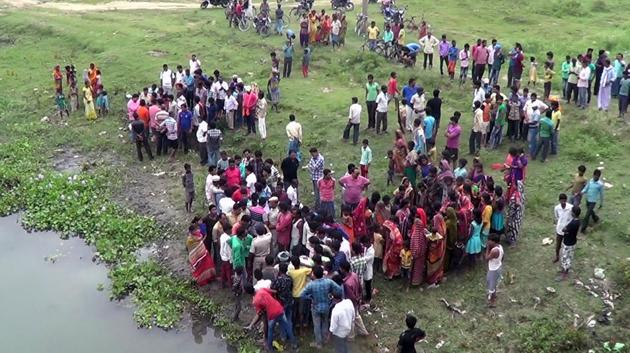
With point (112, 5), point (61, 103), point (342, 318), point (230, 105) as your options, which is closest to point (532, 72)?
point (230, 105)

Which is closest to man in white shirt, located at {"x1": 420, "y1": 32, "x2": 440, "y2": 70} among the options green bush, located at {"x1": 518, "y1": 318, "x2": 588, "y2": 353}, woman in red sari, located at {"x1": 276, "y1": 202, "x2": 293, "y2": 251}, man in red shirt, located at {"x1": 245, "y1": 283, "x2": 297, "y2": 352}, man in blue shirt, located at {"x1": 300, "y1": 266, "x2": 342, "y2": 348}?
woman in red sari, located at {"x1": 276, "y1": 202, "x2": 293, "y2": 251}

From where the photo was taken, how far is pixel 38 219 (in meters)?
14.3

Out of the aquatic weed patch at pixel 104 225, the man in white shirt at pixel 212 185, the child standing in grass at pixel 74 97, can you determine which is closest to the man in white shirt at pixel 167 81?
the child standing in grass at pixel 74 97

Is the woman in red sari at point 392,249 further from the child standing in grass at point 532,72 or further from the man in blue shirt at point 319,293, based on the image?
the child standing in grass at point 532,72

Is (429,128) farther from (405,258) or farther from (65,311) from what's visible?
(65,311)

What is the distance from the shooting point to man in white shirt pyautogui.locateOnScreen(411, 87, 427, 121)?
15688 millimetres

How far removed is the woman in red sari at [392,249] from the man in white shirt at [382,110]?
19.0 ft

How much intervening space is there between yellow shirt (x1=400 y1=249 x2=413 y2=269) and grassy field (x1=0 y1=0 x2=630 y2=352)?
1.82 ft

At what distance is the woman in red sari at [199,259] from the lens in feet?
37.2

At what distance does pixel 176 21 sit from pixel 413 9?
1028 centimetres

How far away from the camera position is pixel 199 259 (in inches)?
452

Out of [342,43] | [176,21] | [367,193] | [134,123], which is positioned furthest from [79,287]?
→ [176,21]

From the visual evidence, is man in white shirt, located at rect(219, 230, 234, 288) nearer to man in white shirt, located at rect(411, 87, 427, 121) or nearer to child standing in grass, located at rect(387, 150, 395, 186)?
child standing in grass, located at rect(387, 150, 395, 186)

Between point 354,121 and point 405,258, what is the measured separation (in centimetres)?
597
